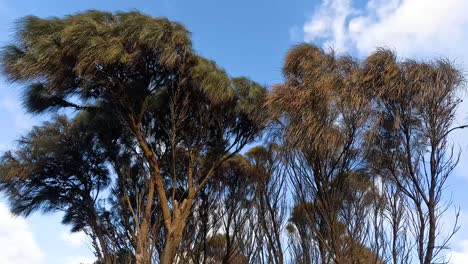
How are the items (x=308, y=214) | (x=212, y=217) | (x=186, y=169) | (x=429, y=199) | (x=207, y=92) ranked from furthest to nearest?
(x=212, y=217) < (x=186, y=169) < (x=207, y=92) < (x=308, y=214) < (x=429, y=199)

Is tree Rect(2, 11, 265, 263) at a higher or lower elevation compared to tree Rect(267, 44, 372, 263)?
higher

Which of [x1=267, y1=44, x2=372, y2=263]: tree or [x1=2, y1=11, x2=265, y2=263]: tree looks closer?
[x1=267, y1=44, x2=372, y2=263]: tree

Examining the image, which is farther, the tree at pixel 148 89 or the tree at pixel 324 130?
the tree at pixel 148 89

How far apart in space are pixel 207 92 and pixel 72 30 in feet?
11.1

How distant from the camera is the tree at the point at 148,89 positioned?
12062 millimetres

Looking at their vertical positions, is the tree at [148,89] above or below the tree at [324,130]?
above

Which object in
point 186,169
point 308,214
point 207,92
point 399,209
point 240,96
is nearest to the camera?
point 308,214

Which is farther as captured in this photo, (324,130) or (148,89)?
(148,89)

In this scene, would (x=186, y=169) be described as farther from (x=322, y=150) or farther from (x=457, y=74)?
(x=457, y=74)

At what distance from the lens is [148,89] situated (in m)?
13.5

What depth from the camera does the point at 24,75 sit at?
12.0 metres

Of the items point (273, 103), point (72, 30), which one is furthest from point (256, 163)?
point (72, 30)

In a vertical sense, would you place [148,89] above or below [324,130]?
above

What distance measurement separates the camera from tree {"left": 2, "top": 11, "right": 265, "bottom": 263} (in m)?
12.1
